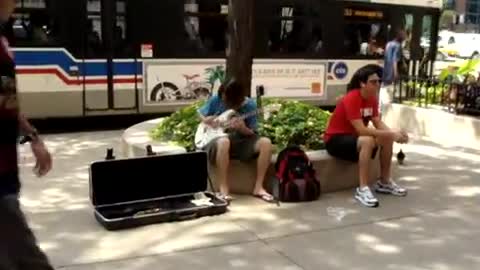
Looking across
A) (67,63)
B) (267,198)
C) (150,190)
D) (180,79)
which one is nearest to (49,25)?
(67,63)

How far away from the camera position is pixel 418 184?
685 centimetres

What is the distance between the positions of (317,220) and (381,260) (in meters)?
0.95

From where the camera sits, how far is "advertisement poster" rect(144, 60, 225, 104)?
10641 millimetres

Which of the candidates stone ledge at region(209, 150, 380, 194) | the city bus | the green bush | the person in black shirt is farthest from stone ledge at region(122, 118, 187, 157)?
the person in black shirt

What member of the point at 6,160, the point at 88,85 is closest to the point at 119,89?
the point at 88,85

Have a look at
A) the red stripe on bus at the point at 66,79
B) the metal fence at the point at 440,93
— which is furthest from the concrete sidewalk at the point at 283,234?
the red stripe on bus at the point at 66,79

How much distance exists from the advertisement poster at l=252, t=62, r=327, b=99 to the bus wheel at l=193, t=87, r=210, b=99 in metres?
0.83

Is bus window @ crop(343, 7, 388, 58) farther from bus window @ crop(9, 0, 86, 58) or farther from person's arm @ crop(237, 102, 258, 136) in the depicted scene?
person's arm @ crop(237, 102, 258, 136)

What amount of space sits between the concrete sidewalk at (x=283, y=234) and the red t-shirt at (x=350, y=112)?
622 mm

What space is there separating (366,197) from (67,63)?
5646mm

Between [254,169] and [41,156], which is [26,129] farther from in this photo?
[254,169]

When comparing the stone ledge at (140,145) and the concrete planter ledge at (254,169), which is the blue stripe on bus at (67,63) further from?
the concrete planter ledge at (254,169)

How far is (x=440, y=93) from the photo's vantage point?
34.7 feet

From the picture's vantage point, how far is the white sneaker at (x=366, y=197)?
595 centimetres
